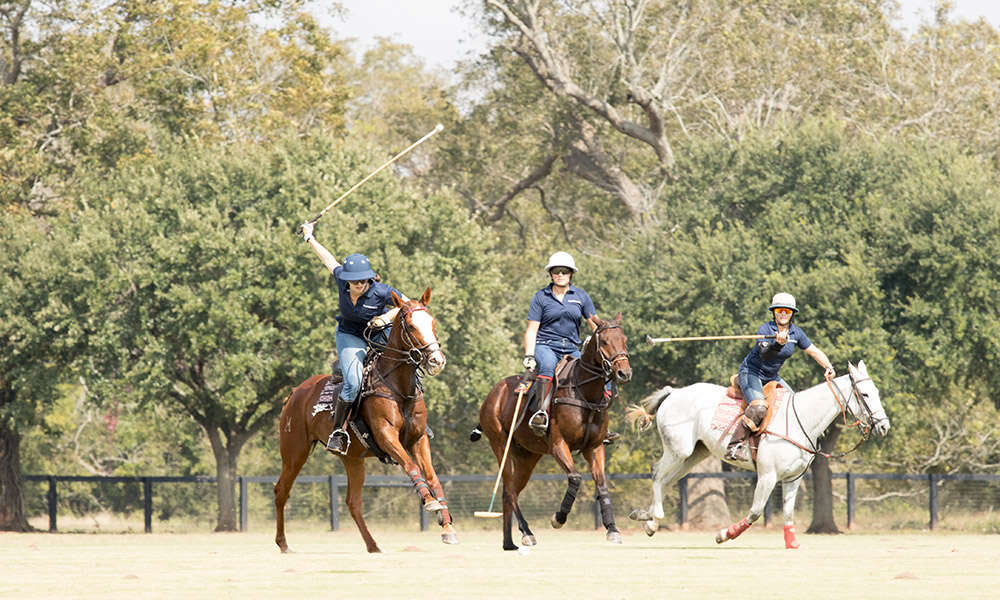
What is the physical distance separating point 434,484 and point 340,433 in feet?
4.47

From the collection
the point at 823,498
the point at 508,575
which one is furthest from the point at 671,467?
the point at 823,498

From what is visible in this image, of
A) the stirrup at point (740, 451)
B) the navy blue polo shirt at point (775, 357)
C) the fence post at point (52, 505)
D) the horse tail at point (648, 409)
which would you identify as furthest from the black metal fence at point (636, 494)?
the navy blue polo shirt at point (775, 357)

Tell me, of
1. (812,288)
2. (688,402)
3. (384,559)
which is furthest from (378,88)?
(384,559)

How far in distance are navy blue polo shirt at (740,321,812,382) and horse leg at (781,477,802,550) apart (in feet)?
4.99

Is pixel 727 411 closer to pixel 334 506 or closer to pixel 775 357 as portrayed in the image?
pixel 775 357

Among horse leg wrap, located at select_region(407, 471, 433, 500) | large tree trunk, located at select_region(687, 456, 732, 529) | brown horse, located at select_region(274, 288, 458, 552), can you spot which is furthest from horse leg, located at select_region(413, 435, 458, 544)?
large tree trunk, located at select_region(687, 456, 732, 529)

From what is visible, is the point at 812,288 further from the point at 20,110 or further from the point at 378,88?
the point at 378,88

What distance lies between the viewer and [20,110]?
42.7 m

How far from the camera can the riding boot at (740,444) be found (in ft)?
73.1

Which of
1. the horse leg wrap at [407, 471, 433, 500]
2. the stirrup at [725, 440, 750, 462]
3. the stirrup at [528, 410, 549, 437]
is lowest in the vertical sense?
the horse leg wrap at [407, 471, 433, 500]

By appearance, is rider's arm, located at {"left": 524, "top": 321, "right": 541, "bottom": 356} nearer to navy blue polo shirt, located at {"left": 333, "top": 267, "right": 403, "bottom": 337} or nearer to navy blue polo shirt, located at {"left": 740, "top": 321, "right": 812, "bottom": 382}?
navy blue polo shirt, located at {"left": 333, "top": 267, "right": 403, "bottom": 337}

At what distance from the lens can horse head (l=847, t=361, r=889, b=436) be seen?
2131cm

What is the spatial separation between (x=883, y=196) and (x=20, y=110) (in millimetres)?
23153

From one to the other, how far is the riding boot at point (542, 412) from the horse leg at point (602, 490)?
640mm
